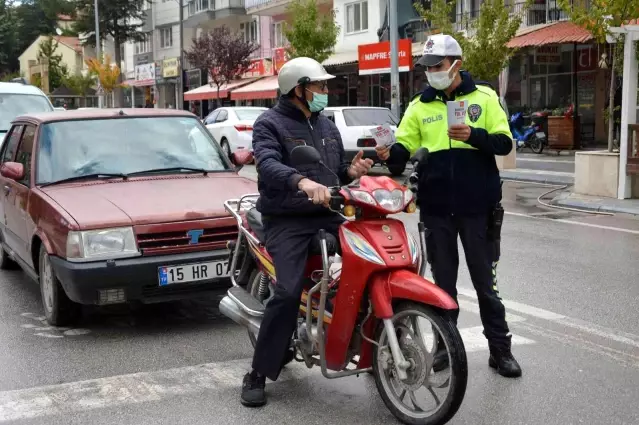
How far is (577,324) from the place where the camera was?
6301 millimetres

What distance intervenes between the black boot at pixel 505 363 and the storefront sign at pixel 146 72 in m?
54.5

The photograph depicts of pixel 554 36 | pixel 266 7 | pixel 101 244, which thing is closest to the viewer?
pixel 101 244

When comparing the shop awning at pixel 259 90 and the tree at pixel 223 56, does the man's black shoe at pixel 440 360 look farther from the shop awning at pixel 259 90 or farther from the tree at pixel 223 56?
the tree at pixel 223 56

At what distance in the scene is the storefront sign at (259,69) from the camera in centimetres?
4230

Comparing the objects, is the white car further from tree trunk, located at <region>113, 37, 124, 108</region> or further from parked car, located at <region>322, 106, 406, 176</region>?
tree trunk, located at <region>113, 37, 124, 108</region>

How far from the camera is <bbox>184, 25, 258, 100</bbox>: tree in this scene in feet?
138

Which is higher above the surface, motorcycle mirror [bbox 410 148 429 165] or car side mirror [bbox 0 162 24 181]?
motorcycle mirror [bbox 410 148 429 165]

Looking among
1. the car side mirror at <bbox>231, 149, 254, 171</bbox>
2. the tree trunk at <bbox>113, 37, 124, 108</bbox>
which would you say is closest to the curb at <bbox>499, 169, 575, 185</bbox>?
the car side mirror at <bbox>231, 149, 254, 171</bbox>

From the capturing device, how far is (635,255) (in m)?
9.17

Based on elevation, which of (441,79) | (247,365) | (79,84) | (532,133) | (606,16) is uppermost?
(79,84)

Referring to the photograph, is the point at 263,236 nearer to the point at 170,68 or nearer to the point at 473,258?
the point at 473,258

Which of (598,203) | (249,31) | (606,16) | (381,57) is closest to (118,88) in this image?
(249,31)

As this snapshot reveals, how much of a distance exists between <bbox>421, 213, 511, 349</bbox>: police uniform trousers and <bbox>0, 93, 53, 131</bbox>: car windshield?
10942mm

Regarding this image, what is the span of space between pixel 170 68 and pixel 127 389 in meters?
51.0
